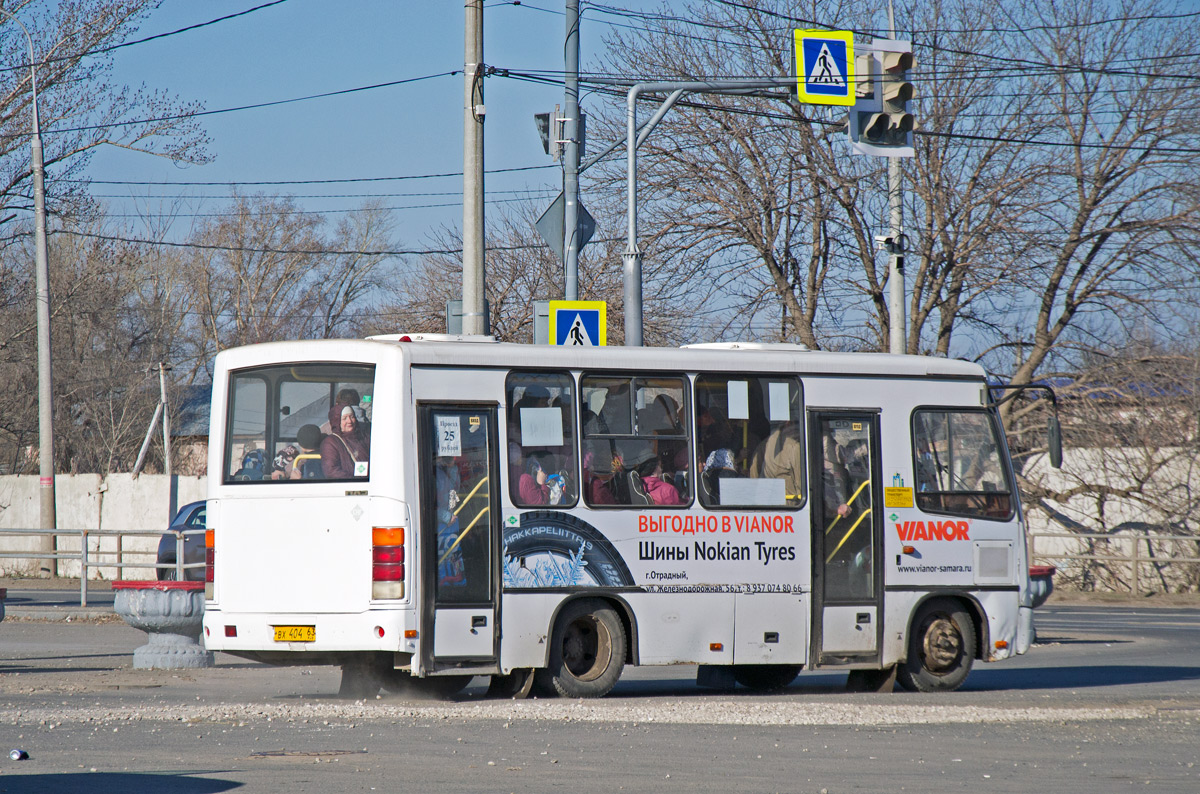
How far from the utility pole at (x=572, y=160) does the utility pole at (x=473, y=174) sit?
58.5 inches

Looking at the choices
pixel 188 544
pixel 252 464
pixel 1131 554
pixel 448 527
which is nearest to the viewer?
pixel 448 527

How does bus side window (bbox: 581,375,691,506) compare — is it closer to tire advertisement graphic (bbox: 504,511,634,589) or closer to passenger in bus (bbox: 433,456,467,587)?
tire advertisement graphic (bbox: 504,511,634,589)

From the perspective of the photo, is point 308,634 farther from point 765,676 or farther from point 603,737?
point 765,676

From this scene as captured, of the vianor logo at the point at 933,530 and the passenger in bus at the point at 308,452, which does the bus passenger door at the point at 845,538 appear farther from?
the passenger in bus at the point at 308,452

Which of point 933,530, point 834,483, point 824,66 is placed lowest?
point 933,530

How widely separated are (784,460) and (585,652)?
2386mm

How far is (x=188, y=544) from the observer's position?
2333 centimetres

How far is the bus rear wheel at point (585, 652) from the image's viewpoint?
11.7m

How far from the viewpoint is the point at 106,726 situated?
977 cm

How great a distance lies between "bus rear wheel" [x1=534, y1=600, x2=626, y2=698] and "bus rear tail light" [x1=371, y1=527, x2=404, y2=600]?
144 centimetres

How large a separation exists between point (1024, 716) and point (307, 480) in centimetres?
575

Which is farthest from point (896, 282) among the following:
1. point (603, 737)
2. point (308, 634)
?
point (603, 737)

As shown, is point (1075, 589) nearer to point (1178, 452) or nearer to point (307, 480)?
point (1178, 452)

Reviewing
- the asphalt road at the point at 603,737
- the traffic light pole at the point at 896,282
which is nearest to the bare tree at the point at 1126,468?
the traffic light pole at the point at 896,282
